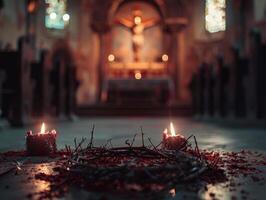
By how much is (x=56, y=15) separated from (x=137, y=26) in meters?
4.09

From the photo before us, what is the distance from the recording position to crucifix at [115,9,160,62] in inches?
855

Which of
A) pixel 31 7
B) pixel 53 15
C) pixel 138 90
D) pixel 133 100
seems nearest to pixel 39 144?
pixel 133 100

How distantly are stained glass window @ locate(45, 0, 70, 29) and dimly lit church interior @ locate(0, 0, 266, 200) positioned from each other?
1.9 inches

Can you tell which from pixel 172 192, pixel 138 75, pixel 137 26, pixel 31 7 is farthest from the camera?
pixel 137 26

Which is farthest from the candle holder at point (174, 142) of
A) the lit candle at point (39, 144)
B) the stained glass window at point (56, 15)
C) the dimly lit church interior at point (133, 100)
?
the stained glass window at point (56, 15)

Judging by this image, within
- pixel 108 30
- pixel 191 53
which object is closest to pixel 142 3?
pixel 108 30

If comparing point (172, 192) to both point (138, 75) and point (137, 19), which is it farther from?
point (137, 19)

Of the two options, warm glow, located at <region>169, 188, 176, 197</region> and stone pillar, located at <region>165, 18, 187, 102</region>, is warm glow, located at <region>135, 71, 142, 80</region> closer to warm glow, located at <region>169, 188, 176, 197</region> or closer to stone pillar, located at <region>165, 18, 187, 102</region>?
stone pillar, located at <region>165, 18, 187, 102</region>

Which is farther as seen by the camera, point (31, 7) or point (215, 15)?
point (215, 15)

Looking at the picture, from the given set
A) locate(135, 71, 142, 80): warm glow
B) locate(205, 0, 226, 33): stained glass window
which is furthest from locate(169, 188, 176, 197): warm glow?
locate(205, 0, 226, 33): stained glass window

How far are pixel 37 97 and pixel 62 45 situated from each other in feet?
37.6

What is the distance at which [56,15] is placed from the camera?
830 inches

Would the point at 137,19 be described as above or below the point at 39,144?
above

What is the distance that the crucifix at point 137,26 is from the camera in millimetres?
21719
